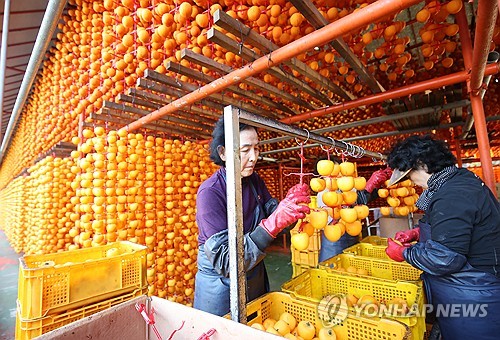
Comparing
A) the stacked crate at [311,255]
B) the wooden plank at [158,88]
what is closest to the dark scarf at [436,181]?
the stacked crate at [311,255]

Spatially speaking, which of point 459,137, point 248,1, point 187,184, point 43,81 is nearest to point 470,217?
point 248,1

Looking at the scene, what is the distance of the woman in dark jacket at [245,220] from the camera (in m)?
1.31

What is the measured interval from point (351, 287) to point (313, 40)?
81.5 inches

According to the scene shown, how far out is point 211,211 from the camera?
174 centimetres

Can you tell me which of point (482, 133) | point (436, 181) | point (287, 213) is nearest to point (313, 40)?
point (287, 213)

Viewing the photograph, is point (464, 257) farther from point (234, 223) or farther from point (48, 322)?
point (48, 322)

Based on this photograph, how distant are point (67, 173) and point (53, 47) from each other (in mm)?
3486

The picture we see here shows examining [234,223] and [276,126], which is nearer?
[234,223]

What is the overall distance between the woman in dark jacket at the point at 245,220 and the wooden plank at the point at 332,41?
3.13ft

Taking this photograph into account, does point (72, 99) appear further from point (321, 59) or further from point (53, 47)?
point (321, 59)

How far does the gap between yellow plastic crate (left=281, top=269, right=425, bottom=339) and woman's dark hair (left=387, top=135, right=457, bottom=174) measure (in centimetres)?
100

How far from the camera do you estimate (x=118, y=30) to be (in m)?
3.45

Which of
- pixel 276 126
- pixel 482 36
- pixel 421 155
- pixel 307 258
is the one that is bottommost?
pixel 307 258

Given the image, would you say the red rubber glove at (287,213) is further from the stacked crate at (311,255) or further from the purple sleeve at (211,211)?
the stacked crate at (311,255)
